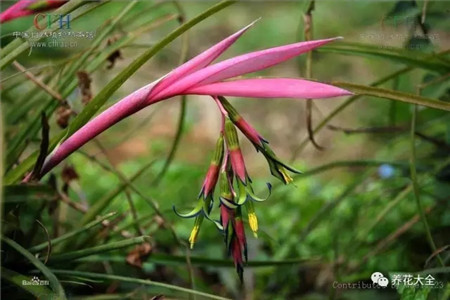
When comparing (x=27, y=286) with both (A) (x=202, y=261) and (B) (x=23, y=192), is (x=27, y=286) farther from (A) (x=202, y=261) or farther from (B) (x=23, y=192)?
(A) (x=202, y=261)

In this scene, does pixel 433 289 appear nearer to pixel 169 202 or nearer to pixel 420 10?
pixel 420 10

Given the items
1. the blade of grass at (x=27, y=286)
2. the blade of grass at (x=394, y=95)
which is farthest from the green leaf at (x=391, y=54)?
the blade of grass at (x=27, y=286)

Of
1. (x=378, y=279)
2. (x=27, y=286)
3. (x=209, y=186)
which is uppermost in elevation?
(x=209, y=186)

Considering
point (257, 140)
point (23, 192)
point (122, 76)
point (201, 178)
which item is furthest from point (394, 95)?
point (201, 178)

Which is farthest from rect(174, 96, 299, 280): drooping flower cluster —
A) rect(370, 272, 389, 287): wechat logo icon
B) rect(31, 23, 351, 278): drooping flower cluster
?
rect(370, 272, 389, 287): wechat logo icon

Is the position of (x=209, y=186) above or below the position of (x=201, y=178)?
above
